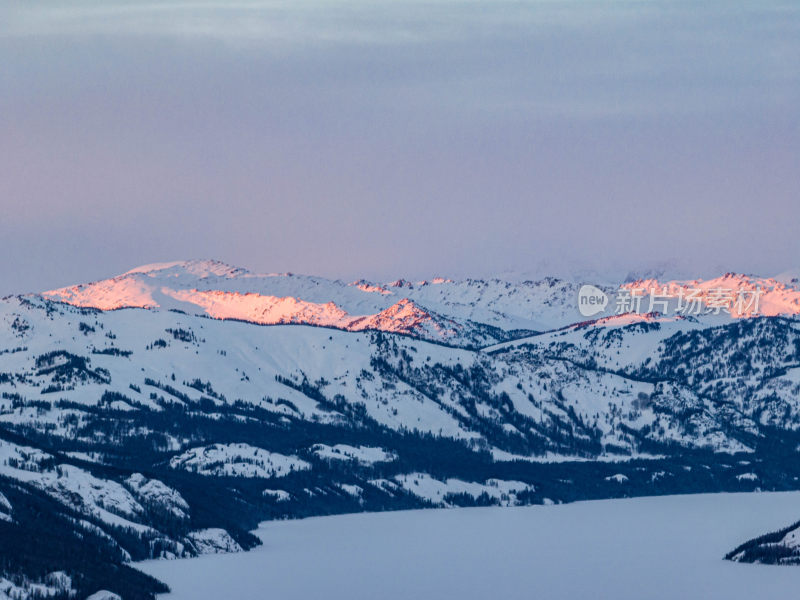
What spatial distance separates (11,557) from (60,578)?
7.28 metres

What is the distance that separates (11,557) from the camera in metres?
194

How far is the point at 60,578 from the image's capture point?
191000 millimetres

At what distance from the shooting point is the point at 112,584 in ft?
646

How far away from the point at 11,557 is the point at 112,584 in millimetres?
11775

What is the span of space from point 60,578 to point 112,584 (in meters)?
7.75
